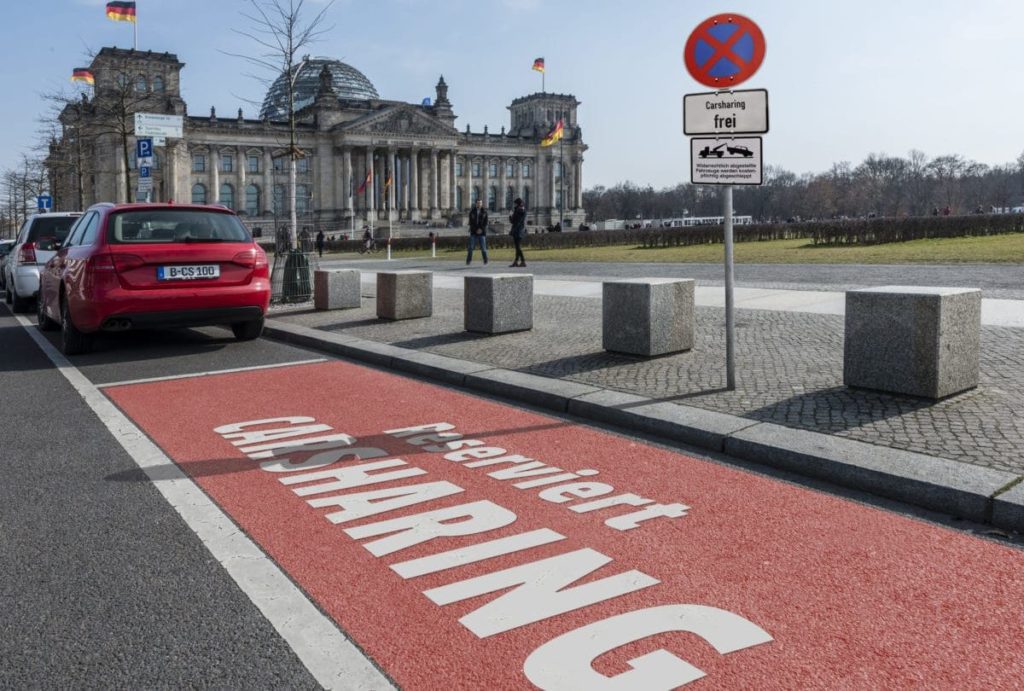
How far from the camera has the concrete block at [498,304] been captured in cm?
1095

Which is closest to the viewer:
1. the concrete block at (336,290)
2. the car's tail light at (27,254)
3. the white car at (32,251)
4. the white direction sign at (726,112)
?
the white direction sign at (726,112)

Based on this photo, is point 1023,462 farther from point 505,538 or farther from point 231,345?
point 231,345

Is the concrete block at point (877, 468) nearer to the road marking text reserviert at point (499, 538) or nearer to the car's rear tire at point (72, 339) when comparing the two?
the road marking text reserviert at point (499, 538)

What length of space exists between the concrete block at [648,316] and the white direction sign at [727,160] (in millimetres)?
1813

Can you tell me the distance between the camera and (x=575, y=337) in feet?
34.6

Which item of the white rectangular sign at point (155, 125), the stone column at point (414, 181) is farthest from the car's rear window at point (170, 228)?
the stone column at point (414, 181)

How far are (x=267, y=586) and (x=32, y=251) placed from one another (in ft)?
54.5

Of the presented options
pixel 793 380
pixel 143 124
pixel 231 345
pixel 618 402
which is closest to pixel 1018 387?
pixel 793 380

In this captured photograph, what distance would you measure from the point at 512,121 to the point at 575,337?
490 ft

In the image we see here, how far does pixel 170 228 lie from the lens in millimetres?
10727

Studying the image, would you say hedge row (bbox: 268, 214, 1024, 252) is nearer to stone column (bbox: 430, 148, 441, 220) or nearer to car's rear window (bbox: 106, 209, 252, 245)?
car's rear window (bbox: 106, 209, 252, 245)

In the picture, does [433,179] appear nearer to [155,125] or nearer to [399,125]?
[399,125]

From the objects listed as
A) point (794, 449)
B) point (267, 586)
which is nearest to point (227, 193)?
point (794, 449)

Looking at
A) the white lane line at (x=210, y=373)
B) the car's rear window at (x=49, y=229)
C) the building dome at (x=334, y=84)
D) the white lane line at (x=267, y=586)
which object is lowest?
the white lane line at (x=267, y=586)
